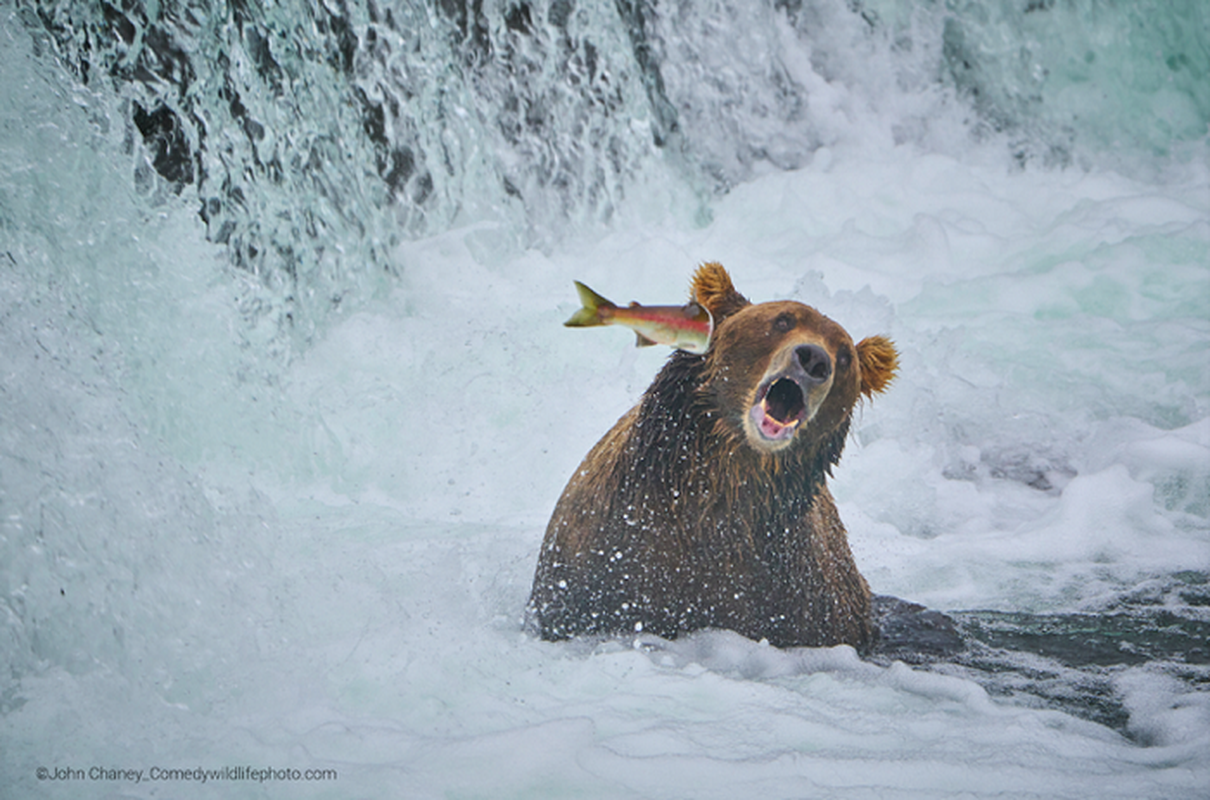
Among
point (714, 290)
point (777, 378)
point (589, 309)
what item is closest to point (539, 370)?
point (714, 290)

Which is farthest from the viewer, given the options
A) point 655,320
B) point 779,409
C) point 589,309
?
point 779,409

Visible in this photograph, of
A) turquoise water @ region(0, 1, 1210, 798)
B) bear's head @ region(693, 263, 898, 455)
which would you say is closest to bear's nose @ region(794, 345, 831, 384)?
bear's head @ region(693, 263, 898, 455)

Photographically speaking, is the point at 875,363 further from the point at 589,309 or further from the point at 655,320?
the point at 589,309

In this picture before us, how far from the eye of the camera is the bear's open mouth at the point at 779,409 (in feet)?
9.34

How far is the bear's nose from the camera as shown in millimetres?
2779

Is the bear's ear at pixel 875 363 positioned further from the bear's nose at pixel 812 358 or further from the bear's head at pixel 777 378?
the bear's nose at pixel 812 358

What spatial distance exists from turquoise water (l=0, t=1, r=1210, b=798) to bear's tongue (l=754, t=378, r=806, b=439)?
0.71 metres

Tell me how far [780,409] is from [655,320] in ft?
1.71

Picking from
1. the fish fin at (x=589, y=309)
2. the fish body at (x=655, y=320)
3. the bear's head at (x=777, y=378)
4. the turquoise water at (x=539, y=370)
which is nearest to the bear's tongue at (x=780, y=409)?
the bear's head at (x=777, y=378)

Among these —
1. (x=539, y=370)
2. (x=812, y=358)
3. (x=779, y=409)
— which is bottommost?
(x=779, y=409)

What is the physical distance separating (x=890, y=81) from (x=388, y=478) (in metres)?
6.84

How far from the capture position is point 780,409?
295 centimetres

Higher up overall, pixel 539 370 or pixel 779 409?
pixel 539 370

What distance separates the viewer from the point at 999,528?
5.36m
